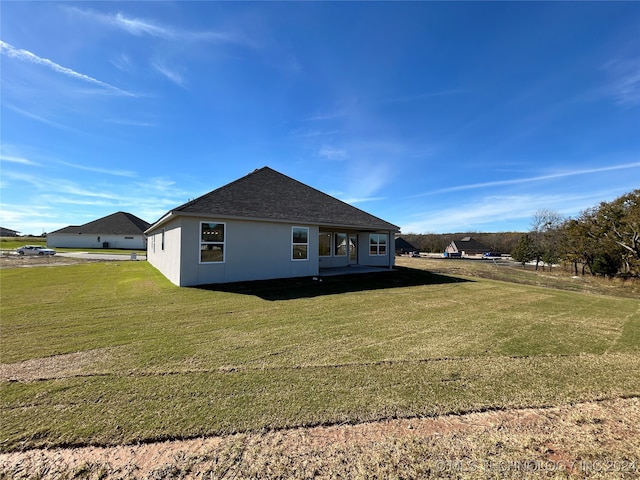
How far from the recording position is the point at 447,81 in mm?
12586

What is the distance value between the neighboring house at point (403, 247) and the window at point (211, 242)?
5061cm

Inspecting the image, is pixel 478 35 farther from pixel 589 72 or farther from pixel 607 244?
pixel 607 244

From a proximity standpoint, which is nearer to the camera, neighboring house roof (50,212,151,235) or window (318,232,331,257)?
window (318,232,331,257)

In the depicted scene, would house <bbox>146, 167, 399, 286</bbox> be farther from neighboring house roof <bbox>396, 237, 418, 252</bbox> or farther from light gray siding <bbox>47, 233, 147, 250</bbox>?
neighboring house roof <bbox>396, 237, 418, 252</bbox>

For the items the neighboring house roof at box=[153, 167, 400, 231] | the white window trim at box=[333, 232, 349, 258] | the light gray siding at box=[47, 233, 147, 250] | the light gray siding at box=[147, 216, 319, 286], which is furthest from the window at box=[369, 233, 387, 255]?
the light gray siding at box=[47, 233, 147, 250]

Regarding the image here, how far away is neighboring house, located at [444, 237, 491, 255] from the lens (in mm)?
63562

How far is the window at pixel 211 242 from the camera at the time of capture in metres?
10.4

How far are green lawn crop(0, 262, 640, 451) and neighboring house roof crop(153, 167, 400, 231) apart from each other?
4034 mm

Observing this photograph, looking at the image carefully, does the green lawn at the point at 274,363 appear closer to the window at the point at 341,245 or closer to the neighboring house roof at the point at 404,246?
the window at the point at 341,245

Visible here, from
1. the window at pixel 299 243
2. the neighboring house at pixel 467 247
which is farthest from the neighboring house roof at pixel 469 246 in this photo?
the window at pixel 299 243

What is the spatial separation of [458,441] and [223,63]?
482 inches

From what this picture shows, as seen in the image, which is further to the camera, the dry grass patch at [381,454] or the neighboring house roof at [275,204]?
the neighboring house roof at [275,204]

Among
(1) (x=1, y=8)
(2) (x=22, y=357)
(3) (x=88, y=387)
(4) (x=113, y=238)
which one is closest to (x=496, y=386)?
(3) (x=88, y=387)

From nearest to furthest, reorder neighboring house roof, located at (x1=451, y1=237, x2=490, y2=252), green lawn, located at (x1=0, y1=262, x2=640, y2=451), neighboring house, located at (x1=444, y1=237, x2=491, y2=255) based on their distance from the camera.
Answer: green lawn, located at (x1=0, y1=262, x2=640, y2=451), neighboring house, located at (x1=444, y1=237, x2=491, y2=255), neighboring house roof, located at (x1=451, y1=237, x2=490, y2=252)
